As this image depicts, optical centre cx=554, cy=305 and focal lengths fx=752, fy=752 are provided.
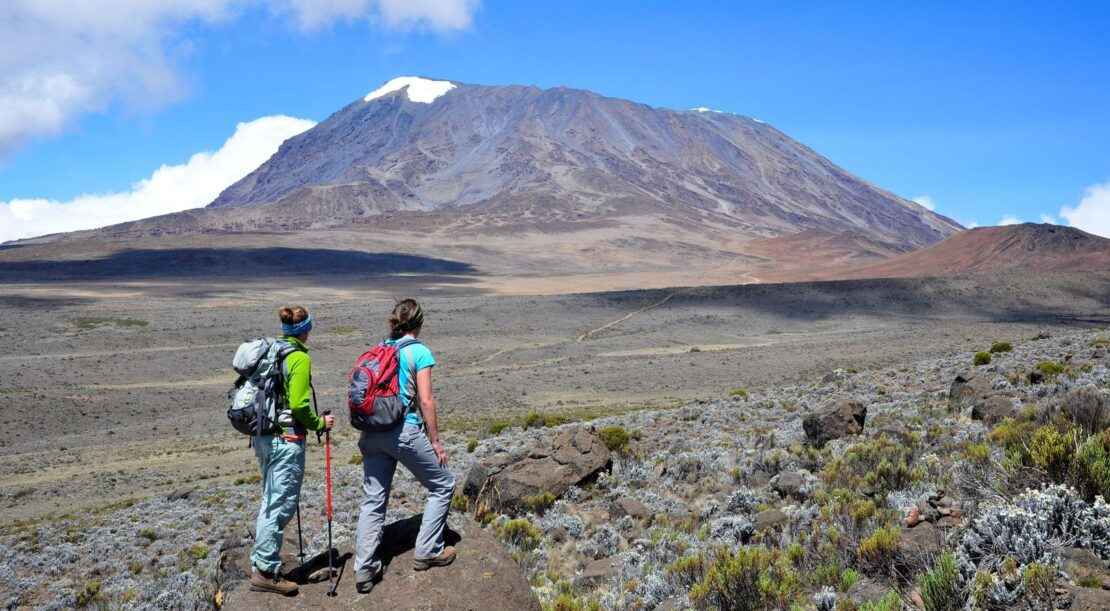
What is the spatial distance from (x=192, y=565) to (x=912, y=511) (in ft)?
21.0

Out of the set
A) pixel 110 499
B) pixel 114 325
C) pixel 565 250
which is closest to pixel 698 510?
pixel 110 499

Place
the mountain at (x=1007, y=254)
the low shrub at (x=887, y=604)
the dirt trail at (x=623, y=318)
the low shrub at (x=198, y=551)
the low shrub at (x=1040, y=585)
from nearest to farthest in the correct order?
the low shrub at (x=1040, y=585)
the low shrub at (x=887, y=604)
the low shrub at (x=198, y=551)
the dirt trail at (x=623, y=318)
the mountain at (x=1007, y=254)

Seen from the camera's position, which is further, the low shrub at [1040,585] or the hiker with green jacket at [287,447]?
the hiker with green jacket at [287,447]

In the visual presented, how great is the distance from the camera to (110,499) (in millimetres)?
13609

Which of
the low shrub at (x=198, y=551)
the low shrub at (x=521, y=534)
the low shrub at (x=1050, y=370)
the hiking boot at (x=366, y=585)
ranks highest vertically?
the low shrub at (x=1050, y=370)

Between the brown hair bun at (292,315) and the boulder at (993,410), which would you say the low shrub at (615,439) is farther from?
the brown hair bun at (292,315)

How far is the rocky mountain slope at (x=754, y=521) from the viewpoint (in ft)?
12.9

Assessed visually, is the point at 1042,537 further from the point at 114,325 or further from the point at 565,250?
the point at 565,250

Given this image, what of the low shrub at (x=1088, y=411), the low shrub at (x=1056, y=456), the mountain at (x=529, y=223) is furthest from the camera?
the mountain at (x=529, y=223)

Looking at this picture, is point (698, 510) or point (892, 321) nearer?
point (698, 510)

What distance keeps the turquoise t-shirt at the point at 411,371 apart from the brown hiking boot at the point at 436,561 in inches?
27.3

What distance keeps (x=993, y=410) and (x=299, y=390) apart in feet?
25.4

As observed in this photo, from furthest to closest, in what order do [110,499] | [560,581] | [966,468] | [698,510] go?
1. [110,499]
2. [698,510]
3. [966,468]
4. [560,581]

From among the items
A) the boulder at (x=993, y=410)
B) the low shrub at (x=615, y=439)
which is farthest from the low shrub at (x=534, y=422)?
the boulder at (x=993, y=410)
